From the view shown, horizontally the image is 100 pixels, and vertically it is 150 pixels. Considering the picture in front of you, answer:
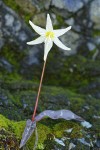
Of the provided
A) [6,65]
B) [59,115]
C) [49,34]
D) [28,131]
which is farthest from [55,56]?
[28,131]

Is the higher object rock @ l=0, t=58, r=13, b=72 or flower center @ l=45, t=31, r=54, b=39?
flower center @ l=45, t=31, r=54, b=39

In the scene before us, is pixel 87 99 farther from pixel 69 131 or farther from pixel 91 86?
pixel 69 131

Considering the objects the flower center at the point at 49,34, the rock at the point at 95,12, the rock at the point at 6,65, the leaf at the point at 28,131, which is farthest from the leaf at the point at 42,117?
the rock at the point at 95,12

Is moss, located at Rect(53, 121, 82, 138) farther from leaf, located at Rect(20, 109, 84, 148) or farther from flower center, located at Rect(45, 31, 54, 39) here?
flower center, located at Rect(45, 31, 54, 39)

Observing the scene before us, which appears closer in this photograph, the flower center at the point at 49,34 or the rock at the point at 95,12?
the flower center at the point at 49,34

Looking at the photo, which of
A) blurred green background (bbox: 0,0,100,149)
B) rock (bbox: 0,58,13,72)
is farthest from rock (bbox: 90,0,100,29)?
rock (bbox: 0,58,13,72)

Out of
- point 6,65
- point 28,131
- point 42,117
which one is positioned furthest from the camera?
point 6,65

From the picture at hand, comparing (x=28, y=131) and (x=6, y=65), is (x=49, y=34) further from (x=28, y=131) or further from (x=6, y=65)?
(x=6, y=65)

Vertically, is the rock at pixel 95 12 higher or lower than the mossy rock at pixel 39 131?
higher

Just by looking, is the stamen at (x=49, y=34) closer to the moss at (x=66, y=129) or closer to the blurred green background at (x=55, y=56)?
the moss at (x=66, y=129)
